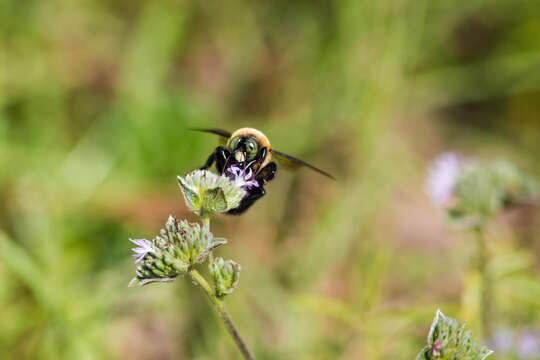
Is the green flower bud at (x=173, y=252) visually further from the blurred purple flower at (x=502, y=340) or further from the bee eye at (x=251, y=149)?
the blurred purple flower at (x=502, y=340)

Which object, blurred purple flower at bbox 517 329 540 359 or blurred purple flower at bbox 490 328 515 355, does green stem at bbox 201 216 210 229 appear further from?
blurred purple flower at bbox 517 329 540 359

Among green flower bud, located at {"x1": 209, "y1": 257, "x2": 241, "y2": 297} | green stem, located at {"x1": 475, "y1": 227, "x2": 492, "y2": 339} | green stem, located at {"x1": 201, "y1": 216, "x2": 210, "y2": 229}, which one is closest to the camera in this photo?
green flower bud, located at {"x1": 209, "y1": 257, "x2": 241, "y2": 297}

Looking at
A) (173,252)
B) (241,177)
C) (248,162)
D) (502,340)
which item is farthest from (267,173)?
(502,340)

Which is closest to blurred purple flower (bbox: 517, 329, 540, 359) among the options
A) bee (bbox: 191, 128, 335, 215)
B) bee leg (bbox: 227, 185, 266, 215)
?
bee (bbox: 191, 128, 335, 215)

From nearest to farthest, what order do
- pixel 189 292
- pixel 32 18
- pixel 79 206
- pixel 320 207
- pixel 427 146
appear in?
1. pixel 189 292
2. pixel 79 206
3. pixel 320 207
4. pixel 32 18
5. pixel 427 146

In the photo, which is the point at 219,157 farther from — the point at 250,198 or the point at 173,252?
the point at 173,252

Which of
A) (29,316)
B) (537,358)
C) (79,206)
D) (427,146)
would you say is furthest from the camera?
(427,146)

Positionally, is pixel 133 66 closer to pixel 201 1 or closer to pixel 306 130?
pixel 201 1

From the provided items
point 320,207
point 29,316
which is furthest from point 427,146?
point 29,316
